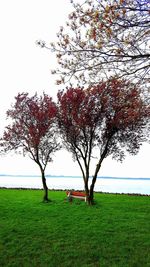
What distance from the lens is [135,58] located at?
9266 millimetres

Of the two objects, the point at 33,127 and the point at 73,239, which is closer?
the point at 73,239

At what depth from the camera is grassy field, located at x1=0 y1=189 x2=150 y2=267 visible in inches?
409

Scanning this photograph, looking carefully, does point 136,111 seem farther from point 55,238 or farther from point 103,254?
point 55,238

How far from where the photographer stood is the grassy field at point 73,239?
34.1 ft

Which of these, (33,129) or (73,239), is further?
(33,129)

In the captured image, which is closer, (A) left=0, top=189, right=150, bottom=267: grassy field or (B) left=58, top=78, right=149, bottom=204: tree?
(A) left=0, top=189, right=150, bottom=267: grassy field

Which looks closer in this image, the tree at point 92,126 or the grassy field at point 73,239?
the grassy field at point 73,239

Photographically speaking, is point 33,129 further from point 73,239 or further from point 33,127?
point 73,239

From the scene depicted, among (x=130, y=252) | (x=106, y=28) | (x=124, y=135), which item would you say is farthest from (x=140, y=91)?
(x=124, y=135)

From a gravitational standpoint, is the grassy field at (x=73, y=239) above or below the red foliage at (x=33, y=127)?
below

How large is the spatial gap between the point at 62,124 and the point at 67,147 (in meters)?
2.64

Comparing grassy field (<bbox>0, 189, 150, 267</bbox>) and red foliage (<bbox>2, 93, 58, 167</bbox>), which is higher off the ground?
red foliage (<bbox>2, 93, 58, 167</bbox>)

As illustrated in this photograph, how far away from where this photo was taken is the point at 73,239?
1284 centimetres

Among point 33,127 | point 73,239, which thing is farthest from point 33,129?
point 73,239
